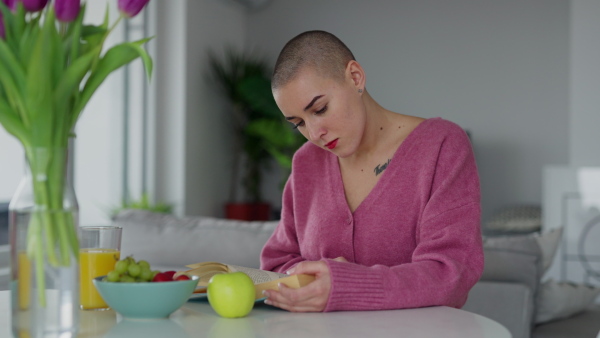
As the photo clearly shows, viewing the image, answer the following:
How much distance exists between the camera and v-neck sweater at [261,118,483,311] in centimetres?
132

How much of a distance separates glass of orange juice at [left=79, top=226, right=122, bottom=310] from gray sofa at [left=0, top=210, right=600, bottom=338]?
1169mm

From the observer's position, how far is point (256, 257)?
2.47m

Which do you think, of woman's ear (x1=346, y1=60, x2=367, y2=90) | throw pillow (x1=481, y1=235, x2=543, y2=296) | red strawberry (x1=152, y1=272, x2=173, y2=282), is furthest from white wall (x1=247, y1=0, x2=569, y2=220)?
red strawberry (x1=152, y1=272, x2=173, y2=282)

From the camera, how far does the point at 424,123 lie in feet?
5.54

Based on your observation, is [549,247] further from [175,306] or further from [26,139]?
[26,139]

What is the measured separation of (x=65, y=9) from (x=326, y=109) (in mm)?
704

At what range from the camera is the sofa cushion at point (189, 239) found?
2.49m

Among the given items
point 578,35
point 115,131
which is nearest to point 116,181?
point 115,131

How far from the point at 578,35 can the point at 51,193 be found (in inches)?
191

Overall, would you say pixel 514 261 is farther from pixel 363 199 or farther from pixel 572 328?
pixel 363 199

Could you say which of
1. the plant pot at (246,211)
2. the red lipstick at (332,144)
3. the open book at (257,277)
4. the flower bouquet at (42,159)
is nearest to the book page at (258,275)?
the open book at (257,277)

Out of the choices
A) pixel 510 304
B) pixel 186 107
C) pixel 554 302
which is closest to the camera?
pixel 510 304

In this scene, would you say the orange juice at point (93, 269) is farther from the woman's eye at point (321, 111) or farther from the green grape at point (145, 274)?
the woman's eye at point (321, 111)

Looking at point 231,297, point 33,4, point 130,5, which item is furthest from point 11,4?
point 231,297
